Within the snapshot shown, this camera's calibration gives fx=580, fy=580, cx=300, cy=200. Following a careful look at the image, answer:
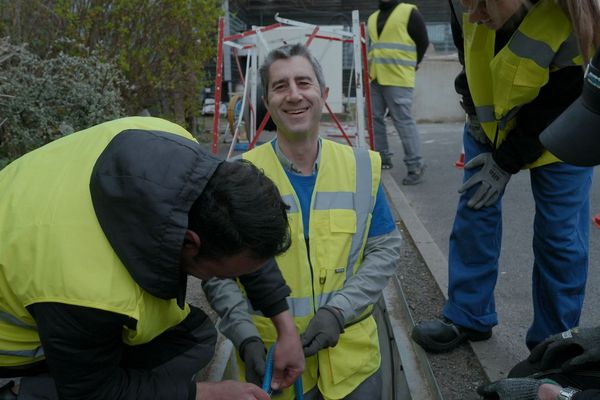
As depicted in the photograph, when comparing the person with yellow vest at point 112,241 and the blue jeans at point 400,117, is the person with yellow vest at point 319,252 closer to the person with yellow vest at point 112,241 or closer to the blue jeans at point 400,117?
the person with yellow vest at point 112,241

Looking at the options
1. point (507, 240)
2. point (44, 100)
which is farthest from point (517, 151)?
point (44, 100)

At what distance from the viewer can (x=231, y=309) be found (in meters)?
2.11

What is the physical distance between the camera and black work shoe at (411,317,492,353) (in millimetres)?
2809

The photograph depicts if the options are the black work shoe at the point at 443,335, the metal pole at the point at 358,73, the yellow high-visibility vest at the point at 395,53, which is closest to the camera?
→ the black work shoe at the point at 443,335

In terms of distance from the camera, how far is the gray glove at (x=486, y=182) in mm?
2518

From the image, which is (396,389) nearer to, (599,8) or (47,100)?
(599,8)

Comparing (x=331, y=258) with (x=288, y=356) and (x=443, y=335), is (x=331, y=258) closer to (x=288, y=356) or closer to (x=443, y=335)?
(x=288, y=356)

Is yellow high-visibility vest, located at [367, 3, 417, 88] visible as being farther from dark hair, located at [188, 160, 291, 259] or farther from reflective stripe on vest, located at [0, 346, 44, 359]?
reflective stripe on vest, located at [0, 346, 44, 359]

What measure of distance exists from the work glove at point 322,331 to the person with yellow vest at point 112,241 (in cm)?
56

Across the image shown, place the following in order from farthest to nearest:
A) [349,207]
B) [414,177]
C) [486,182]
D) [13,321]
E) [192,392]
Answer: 1. [414,177]
2. [486,182]
3. [349,207]
4. [192,392]
5. [13,321]

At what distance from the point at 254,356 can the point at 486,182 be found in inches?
50.4

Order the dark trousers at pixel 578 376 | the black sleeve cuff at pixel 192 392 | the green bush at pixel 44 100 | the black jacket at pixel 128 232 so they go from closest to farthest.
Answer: the black jacket at pixel 128 232 < the black sleeve cuff at pixel 192 392 < the dark trousers at pixel 578 376 < the green bush at pixel 44 100

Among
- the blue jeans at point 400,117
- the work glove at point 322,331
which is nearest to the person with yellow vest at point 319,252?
the work glove at point 322,331

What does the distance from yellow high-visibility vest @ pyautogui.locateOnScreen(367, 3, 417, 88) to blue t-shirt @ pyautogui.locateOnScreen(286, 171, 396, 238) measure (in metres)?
4.40
